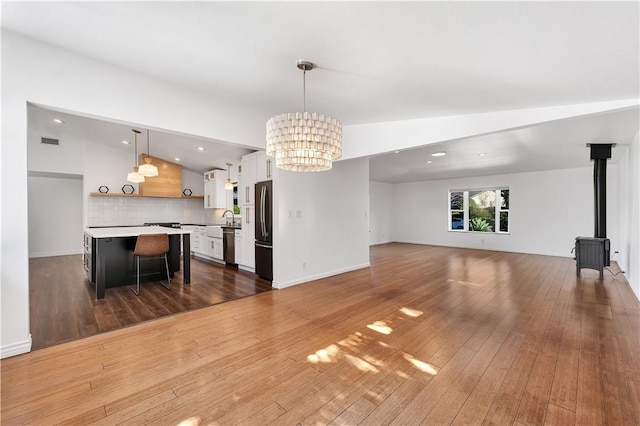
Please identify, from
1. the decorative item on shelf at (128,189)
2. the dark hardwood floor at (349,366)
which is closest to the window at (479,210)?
the dark hardwood floor at (349,366)

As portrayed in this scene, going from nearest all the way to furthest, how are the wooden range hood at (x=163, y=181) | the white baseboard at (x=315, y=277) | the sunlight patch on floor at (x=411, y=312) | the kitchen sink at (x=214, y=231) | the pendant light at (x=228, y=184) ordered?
the sunlight patch on floor at (x=411, y=312)
the white baseboard at (x=315, y=277)
the kitchen sink at (x=214, y=231)
the pendant light at (x=228, y=184)
the wooden range hood at (x=163, y=181)

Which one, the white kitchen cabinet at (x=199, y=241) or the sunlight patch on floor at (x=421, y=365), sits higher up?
the white kitchen cabinet at (x=199, y=241)

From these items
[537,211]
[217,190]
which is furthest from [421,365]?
[537,211]

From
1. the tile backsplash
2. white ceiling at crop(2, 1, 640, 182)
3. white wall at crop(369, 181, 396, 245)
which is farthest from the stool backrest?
white wall at crop(369, 181, 396, 245)

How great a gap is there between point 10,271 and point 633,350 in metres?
5.44

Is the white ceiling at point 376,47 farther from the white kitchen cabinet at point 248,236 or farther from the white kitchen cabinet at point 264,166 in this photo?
the white kitchen cabinet at point 248,236

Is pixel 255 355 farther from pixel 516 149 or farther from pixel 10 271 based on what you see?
pixel 516 149

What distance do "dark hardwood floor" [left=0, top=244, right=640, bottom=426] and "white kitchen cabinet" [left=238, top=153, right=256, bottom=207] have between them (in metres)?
2.18

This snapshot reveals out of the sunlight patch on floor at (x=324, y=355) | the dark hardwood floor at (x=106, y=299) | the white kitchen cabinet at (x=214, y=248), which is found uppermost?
the white kitchen cabinet at (x=214, y=248)

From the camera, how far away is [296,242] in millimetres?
4824

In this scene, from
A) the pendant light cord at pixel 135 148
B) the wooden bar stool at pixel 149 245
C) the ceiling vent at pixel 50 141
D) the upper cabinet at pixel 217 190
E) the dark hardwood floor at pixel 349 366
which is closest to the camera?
the dark hardwood floor at pixel 349 366

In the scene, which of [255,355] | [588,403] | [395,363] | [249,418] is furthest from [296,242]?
[588,403]

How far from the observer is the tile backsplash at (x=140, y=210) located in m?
7.39

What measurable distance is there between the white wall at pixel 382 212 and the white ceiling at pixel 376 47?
703 cm
